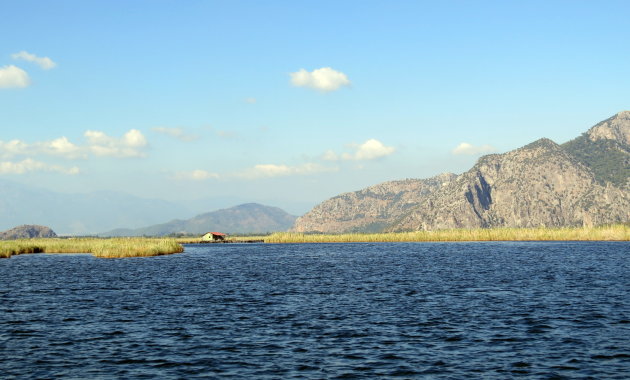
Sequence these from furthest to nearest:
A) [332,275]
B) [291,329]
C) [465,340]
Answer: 1. [332,275]
2. [291,329]
3. [465,340]

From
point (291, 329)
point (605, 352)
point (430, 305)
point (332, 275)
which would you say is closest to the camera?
point (605, 352)

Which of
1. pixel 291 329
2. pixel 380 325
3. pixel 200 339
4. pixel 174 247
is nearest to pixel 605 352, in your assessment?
pixel 380 325

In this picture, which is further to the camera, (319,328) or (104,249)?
(104,249)

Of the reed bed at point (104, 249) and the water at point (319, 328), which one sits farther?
the reed bed at point (104, 249)

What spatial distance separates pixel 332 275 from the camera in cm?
7700

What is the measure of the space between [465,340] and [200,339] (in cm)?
1453

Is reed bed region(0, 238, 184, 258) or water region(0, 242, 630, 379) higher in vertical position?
reed bed region(0, 238, 184, 258)

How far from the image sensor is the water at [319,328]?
2677 cm

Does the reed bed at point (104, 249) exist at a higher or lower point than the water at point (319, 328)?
higher

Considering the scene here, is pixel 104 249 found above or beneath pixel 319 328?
above

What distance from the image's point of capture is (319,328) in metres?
36.5

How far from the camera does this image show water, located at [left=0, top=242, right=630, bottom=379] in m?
26.8

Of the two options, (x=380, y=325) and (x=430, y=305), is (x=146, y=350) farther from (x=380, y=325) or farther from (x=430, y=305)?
(x=430, y=305)

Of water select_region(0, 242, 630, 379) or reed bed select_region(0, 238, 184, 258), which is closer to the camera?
water select_region(0, 242, 630, 379)
